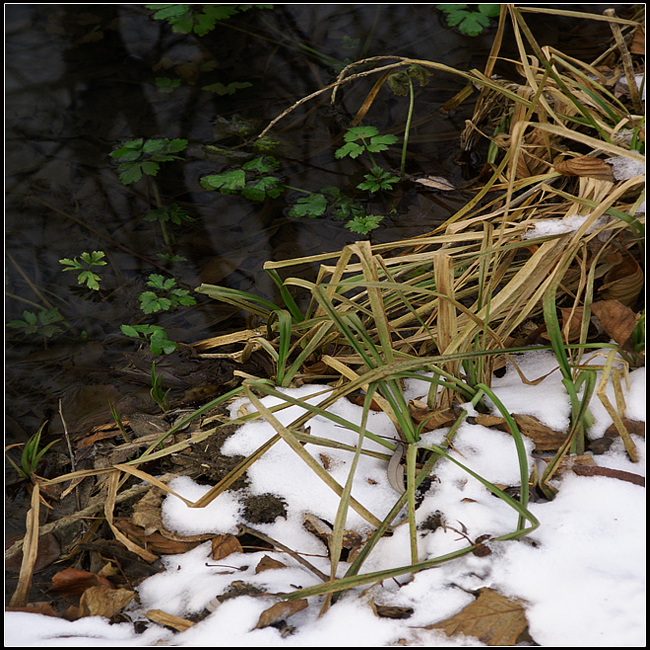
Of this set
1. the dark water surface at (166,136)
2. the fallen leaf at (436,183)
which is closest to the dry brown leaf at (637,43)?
the dark water surface at (166,136)

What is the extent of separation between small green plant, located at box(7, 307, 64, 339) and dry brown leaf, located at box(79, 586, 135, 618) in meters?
1.30

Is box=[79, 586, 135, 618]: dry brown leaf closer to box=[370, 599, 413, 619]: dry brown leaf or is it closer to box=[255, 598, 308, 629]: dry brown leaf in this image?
box=[255, 598, 308, 629]: dry brown leaf

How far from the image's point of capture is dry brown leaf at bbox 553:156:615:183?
1.42 m

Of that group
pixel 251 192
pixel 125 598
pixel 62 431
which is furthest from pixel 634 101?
pixel 62 431

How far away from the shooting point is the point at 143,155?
8.91 ft

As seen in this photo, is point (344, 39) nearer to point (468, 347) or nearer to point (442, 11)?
point (442, 11)

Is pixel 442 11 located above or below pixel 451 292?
above

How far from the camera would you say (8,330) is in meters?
2.21

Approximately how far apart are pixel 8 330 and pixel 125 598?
1.49 m

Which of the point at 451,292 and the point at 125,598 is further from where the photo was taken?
the point at 451,292

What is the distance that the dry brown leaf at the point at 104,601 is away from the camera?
1170 mm

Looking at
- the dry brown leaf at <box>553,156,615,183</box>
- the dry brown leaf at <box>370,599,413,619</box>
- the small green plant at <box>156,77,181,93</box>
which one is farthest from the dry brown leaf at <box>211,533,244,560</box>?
the small green plant at <box>156,77,181,93</box>

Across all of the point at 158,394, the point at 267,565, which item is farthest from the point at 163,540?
the point at 158,394

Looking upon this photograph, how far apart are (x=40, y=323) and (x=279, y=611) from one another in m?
1.74
